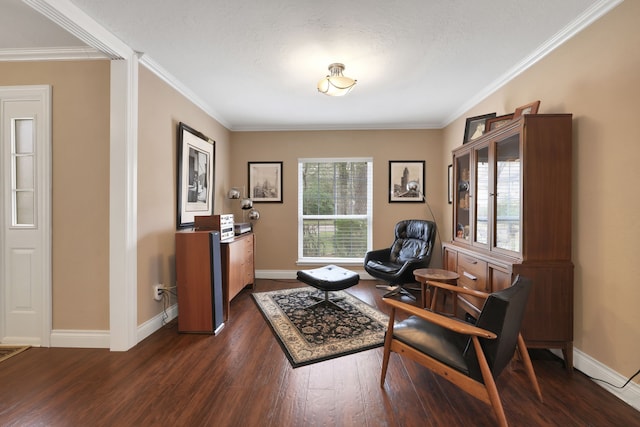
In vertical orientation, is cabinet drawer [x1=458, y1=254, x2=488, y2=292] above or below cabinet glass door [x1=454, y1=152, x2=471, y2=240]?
below

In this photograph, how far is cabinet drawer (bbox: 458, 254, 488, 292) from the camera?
2.43 m

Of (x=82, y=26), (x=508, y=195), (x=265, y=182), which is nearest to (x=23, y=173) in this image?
(x=82, y=26)

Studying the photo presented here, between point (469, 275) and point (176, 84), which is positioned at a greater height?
point (176, 84)

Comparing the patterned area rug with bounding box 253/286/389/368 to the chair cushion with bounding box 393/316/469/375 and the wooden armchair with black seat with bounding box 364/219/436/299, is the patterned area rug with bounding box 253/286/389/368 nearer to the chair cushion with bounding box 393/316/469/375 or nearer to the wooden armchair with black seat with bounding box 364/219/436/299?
the wooden armchair with black seat with bounding box 364/219/436/299

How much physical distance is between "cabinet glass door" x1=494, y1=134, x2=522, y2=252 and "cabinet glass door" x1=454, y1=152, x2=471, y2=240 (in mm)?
518

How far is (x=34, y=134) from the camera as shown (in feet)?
7.68

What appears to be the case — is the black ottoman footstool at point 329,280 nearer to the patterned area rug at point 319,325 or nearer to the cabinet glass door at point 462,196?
the patterned area rug at point 319,325

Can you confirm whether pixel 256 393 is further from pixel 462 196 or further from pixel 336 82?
pixel 462 196

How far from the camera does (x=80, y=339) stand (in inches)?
92.5

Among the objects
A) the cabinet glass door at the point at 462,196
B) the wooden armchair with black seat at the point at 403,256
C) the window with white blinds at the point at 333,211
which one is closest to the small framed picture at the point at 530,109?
the cabinet glass door at the point at 462,196

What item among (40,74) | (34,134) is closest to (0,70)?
(40,74)

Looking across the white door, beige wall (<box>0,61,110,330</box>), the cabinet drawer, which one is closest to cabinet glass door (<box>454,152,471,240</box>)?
the cabinet drawer

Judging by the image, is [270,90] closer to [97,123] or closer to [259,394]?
[97,123]

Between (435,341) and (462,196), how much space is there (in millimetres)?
1972
